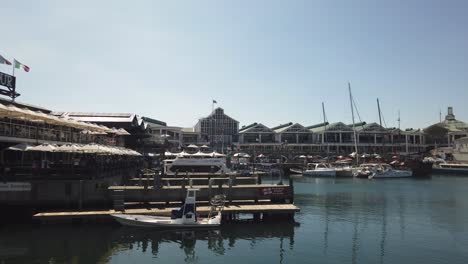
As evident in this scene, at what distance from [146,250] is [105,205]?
39.2ft

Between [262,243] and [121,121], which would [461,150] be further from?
[262,243]

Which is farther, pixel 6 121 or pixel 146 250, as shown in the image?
pixel 6 121

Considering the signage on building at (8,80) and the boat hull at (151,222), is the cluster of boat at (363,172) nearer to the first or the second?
the boat hull at (151,222)

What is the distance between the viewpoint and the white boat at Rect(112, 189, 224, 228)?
31984mm

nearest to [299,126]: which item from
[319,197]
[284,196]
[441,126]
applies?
[441,126]

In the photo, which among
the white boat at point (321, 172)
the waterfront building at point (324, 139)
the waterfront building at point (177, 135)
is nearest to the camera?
the white boat at point (321, 172)

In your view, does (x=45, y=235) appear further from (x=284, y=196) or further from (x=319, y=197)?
(x=319, y=197)

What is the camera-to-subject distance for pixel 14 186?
33.8m

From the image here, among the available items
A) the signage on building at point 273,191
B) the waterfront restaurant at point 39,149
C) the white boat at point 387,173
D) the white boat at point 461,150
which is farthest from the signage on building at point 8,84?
the white boat at point 461,150

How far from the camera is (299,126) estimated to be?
16288 cm

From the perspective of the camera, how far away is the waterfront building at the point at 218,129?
15125 centimetres

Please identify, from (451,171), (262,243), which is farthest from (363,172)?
(262,243)

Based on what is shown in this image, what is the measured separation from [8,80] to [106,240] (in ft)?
121

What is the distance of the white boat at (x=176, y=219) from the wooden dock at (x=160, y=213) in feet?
5.02
